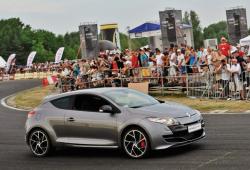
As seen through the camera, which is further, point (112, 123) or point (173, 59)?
point (173, 59)

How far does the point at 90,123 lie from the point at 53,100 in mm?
1394

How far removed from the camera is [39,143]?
515 inches

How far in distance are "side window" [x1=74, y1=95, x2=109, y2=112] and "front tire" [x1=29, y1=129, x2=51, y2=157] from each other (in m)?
1.07

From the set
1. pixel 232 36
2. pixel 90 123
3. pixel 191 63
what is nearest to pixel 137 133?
pixel 90 123

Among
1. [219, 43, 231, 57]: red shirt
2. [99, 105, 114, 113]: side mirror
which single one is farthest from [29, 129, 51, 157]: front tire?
[219, 43, 231, 57]: red shirt

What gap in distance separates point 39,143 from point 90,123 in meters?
1.65

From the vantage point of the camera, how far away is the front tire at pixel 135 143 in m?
11.4

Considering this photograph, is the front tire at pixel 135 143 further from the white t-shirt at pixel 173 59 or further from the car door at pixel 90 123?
the white t-shirt at pixel 173 59

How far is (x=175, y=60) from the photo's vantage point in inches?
953

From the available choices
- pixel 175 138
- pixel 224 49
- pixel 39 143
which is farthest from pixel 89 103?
pixel 224 49

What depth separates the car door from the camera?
1182cm

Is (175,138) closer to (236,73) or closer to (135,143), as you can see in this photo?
(135,143)

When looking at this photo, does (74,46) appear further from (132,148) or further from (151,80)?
(132,148)

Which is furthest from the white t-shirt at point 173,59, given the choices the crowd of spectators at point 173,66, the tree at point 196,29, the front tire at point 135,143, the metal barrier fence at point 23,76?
the tree at point 196,29
